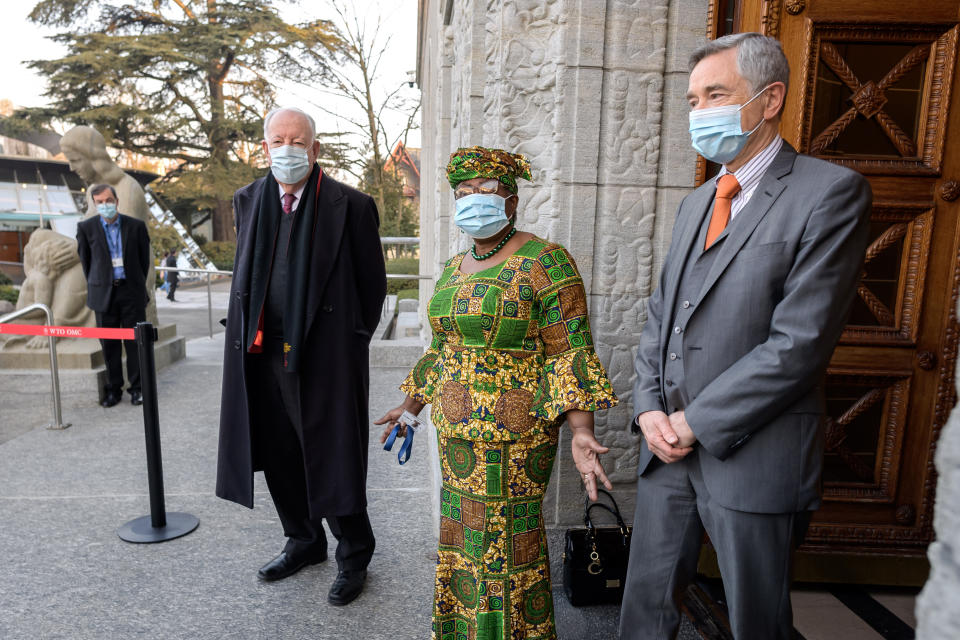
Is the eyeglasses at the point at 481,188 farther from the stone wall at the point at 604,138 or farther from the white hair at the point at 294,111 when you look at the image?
the white hair at the point at 294,111

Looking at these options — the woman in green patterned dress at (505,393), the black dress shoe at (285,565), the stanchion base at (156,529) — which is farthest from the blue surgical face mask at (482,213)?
the stanchion base at (156,529)

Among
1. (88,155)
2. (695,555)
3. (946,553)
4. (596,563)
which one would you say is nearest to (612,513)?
(596,563)

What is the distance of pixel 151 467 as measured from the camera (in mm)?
3312

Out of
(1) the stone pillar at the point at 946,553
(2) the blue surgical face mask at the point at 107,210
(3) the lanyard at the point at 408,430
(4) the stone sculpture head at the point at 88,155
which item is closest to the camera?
(1) the stone pillar at the point at 946,553

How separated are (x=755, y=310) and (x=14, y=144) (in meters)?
32.4

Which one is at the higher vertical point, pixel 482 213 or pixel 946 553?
pixel 482 213

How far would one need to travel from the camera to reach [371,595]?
9.11 ft

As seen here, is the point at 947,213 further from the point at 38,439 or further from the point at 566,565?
the point at 38,439

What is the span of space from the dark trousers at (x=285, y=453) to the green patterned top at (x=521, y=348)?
97 centimetres

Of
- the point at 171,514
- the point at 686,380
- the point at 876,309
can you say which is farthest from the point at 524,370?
the point at 171,514

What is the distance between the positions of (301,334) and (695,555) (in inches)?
66.0

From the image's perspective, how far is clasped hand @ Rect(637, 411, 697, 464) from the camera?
166 centimetres

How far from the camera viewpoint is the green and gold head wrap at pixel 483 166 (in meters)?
1.92

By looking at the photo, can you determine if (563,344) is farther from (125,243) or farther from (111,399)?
(111,399)
